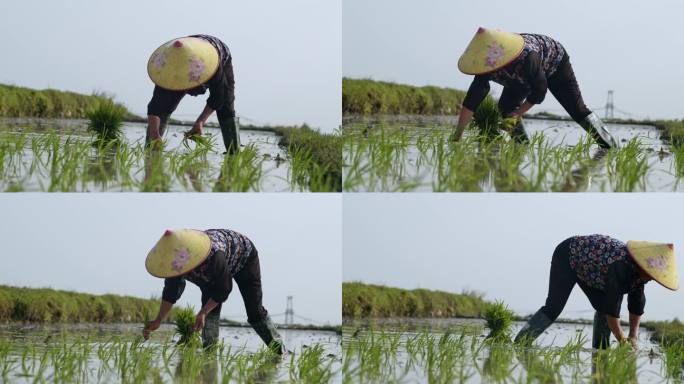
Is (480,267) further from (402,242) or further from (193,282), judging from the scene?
(193,282)

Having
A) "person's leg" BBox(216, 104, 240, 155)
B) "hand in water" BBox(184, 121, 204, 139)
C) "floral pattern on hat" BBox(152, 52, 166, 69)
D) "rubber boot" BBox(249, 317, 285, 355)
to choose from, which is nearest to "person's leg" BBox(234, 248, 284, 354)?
"rubber boot" BBox(249, 317, 285, 355)

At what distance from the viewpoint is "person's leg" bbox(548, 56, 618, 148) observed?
7406 millimetres

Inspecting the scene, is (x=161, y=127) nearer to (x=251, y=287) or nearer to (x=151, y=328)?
(x=251, y=287)

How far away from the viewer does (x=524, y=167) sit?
23.5 ft

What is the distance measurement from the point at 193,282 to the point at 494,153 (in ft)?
5.95

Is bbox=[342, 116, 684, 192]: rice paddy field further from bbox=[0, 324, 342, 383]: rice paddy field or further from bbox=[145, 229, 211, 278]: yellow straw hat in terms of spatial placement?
bbox=[0, 324, 342, 383]: rice paddy field

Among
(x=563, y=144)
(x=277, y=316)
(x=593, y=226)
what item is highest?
(x=563, y=144)

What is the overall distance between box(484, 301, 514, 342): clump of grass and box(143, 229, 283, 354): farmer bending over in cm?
120

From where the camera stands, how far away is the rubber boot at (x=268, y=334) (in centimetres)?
753

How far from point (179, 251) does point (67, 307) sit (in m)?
0.82

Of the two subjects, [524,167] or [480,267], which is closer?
[524,167]

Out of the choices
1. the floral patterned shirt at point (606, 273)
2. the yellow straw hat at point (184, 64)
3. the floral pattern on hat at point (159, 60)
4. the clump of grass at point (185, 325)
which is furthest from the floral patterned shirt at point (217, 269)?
the floral patterned shirt at point (606, 273)

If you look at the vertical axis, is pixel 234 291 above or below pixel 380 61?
below

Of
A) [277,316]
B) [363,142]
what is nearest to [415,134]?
[363,142]
